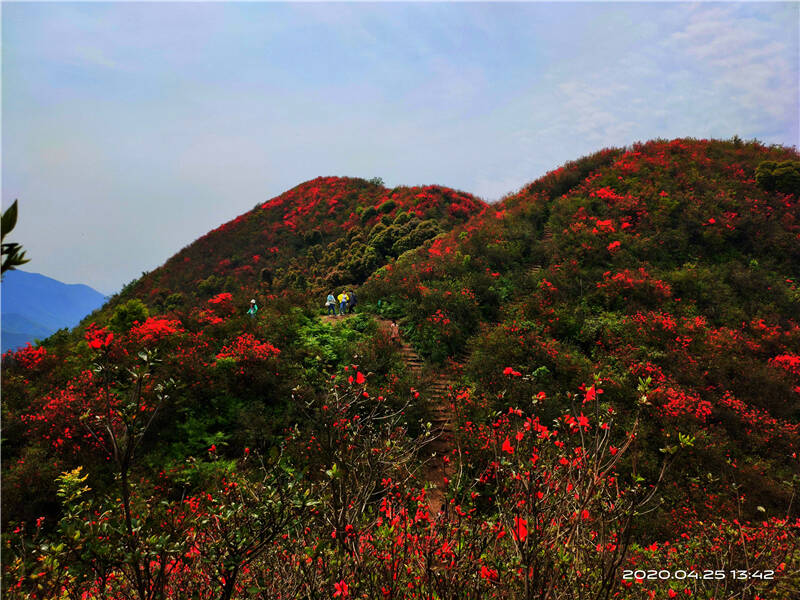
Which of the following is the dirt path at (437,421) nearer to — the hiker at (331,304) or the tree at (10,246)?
the hiker at (331,304)

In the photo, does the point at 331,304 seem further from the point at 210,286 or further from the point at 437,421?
the point at 210,286

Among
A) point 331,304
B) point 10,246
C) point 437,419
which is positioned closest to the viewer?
point 10,246

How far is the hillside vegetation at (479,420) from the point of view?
8.07ft

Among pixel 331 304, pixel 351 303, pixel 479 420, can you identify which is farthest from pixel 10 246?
pixel 331 304

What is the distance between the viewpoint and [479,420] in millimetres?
8172

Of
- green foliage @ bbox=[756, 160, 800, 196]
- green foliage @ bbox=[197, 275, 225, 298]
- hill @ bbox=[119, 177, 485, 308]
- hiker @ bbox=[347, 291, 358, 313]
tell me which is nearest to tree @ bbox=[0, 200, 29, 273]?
hiker @ bbox=[347, 291, 358, 313]

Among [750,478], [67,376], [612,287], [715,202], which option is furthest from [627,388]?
[67,376]

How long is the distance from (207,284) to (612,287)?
2317 centimetres

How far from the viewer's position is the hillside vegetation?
8.07ft

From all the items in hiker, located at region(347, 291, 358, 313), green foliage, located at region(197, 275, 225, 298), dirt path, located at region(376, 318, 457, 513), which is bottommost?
dirt path, located at region(376, 318, 457, 513)

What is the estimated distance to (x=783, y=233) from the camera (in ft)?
45.2

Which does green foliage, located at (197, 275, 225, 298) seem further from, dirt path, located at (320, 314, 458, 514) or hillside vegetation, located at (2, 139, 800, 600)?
dirt path, located at (320, 314, 458, 514)

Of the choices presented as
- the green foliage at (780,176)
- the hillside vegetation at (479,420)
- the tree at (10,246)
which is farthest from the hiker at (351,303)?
the green foliage at (780,176)

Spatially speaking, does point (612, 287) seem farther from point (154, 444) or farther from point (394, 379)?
point (154, 444)
